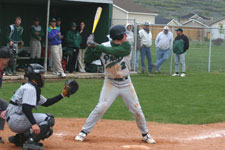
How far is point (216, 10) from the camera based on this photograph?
7906 centimetres

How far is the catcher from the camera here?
5.44 m

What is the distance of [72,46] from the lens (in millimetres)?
14562

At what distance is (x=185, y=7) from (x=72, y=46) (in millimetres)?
65522

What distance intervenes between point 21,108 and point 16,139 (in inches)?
19.2

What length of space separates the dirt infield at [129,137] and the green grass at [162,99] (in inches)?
25.7

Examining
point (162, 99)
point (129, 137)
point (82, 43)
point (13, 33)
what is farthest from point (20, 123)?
point (82, 43)

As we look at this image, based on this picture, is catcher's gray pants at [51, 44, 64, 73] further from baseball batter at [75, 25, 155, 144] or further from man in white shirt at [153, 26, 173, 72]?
baseball batter at [75, 25, 155, 144]

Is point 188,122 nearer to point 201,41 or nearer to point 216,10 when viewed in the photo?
point 201,41

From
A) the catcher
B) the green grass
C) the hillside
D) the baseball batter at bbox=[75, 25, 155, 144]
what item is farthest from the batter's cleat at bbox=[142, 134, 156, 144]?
the hillside

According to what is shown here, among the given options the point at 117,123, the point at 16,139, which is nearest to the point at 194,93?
the point at 117,123

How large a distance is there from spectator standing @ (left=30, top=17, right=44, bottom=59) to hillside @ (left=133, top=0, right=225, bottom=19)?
56925mm

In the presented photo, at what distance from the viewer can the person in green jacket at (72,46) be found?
47.3 ft

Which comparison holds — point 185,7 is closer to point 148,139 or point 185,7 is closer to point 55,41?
point 55,41

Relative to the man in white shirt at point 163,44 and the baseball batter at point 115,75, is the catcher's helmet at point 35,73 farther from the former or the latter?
the man in white shirt at point 163,44
